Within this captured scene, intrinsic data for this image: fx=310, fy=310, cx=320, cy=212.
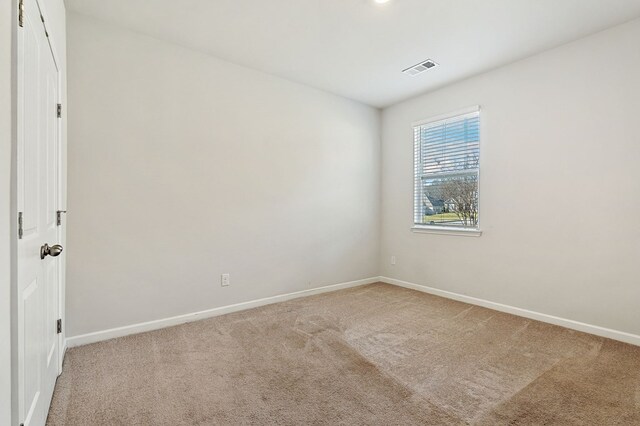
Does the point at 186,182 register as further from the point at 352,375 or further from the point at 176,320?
the point at 352,375

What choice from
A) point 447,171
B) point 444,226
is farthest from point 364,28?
point 444,226

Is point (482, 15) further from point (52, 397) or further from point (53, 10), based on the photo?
point (52, 397)

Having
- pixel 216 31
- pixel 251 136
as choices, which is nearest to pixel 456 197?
pixel 251 136

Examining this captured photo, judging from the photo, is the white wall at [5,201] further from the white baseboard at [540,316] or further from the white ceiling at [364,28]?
the white baseboard at [540,316]

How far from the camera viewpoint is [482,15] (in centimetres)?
252

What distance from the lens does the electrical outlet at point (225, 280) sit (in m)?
3.25

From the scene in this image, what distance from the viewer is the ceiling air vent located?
10.9 ft

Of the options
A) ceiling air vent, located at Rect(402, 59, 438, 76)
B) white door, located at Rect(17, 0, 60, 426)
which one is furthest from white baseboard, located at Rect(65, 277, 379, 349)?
ceiling air vent, located at Rect(402, 59, 438, 76)

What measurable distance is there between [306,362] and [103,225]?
2.01 m

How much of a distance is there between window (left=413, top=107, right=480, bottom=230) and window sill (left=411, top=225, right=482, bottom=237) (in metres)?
0.02

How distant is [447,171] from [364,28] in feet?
6.79

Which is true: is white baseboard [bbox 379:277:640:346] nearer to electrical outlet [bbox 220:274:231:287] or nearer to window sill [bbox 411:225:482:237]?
window sill [bbox 411:225:482:237]

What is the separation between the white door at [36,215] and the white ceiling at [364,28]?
1106mm

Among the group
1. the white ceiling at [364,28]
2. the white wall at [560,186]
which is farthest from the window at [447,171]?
the white ceiling at [364,28]
